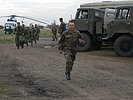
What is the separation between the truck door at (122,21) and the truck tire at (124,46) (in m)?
0.36

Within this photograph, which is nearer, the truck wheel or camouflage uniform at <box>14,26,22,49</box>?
the truck wheel

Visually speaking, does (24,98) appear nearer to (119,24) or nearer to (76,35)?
(76,35)

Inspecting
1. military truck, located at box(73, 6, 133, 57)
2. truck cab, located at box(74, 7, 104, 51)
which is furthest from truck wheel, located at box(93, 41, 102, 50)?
truck cab, located at box(74, 7, 104, 51)

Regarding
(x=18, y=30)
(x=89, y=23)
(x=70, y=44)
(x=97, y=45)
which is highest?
(x=70, y=44)

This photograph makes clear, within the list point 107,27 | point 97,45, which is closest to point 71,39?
point 107,27

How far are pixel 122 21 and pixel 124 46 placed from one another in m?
1.13

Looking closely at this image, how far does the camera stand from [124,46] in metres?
15.1

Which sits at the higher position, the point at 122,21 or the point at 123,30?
the point at 122,21

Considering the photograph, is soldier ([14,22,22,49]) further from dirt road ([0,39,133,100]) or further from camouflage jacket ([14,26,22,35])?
dirt road ([0,39,133,100])

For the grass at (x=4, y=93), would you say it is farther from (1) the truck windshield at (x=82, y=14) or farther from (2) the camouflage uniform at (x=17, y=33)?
(2) the camouflage uniform at (x=17, y=33)

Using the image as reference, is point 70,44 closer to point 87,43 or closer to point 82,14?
point 87,43

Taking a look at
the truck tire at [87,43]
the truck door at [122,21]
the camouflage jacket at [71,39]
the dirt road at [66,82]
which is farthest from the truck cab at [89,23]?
the camouflage jacket at [71,39]

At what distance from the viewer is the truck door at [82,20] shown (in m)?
18.2

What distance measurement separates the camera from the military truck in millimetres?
14977
